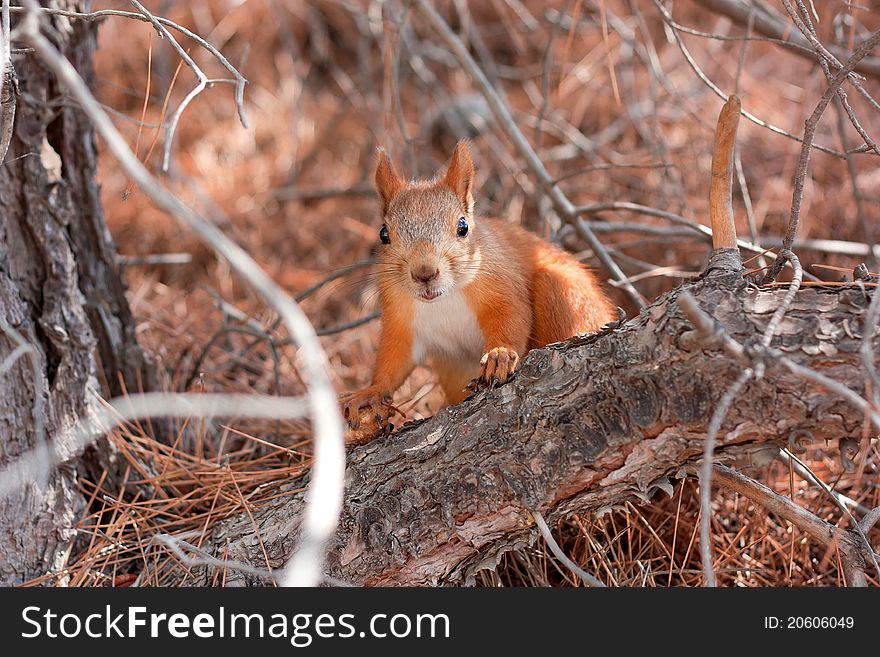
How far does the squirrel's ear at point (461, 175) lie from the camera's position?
2.02 metres

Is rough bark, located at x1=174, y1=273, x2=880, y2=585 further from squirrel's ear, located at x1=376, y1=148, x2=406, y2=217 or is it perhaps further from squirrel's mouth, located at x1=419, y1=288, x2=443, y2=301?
squirrel's ear, located at x1=376, y1=148, x2=406, y2=217

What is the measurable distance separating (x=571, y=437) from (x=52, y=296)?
1204 millimetres

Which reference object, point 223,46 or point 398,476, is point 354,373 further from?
point 223,46

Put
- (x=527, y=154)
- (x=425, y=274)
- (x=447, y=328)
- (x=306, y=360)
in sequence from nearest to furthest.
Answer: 1. (x=306, y=360)
2. (x=425, y=274)
3. (x=447, y=328)
4. (x=527, y=154)

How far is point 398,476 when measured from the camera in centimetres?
162

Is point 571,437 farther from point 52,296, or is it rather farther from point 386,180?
point 52,296

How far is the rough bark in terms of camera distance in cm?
131

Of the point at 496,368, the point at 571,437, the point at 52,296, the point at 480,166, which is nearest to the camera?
the point at 571,437

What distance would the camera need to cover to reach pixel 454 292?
193 centimetres

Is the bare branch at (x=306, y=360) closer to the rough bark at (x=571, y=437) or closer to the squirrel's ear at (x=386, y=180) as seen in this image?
the rough bark at (x=571, y=437)

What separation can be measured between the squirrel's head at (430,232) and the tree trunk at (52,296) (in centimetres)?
72

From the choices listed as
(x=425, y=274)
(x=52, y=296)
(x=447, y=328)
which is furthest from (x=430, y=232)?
(x=52, y=296)

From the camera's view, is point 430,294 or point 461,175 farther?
point 461,175

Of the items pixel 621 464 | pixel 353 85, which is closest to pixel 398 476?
pixel 621 464
